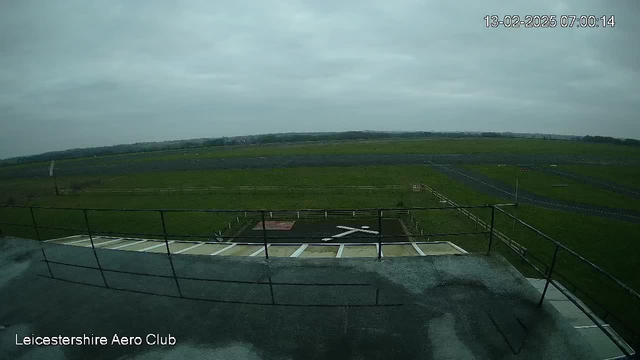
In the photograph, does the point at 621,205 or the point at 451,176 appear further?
the point at 451,176

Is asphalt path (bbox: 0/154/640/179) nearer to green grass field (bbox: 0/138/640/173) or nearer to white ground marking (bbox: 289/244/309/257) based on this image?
green grass field (bbox: 0/138/640/173)

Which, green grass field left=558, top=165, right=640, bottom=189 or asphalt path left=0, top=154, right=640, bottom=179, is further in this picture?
asphalt path left=0, top=154, right=640, bottom=179

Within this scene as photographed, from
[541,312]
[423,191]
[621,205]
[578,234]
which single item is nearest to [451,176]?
[423,191]

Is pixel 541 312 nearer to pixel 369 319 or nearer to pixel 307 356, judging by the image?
pixel 369 319

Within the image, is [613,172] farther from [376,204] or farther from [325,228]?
[325,228]

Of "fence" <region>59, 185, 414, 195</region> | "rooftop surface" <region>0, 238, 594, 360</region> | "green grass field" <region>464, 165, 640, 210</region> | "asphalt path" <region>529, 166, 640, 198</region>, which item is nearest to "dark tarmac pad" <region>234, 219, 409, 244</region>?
"fence" <region>59, 185, 414, 195</region>

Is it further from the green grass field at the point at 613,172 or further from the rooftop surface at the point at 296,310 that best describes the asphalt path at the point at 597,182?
the rooftop surface at the point at 296,310

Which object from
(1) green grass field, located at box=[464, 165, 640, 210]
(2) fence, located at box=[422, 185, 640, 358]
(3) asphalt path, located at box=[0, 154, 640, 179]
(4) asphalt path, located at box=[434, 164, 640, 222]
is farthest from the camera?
(3) asphalt path, located at box=[0, 154, 640, 179]
